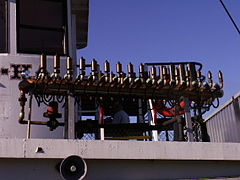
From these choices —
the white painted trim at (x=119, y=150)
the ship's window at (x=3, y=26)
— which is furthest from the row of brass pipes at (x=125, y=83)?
the ship's window at (x=3, y=26)

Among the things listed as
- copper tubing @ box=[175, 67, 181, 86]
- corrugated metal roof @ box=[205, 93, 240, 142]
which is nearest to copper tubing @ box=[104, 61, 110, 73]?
copper tubing @ box=[175, 67, 181, 86]

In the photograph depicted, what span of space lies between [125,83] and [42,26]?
280cm

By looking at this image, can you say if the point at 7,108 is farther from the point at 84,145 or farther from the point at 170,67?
the point at 170,67

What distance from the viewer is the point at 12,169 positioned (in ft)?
15.0

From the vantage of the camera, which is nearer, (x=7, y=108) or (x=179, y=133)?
(x=179, y=133)

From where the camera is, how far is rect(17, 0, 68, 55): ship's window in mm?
7301

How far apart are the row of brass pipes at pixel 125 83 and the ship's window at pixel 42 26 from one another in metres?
1.90

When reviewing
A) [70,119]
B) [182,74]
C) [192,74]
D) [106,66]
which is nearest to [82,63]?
[106,66]

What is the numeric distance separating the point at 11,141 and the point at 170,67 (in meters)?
2.61

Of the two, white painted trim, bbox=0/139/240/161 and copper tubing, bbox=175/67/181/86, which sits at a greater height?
copper tubing, bbox=175/67/181/86

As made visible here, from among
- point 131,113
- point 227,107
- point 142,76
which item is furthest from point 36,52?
point 131,113

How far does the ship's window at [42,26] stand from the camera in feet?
24.0

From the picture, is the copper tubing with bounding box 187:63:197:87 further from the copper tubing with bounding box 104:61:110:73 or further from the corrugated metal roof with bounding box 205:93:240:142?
the copper tubing with bounding box 104:61:110:73

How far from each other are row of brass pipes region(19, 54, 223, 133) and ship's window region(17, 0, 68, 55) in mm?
1896
